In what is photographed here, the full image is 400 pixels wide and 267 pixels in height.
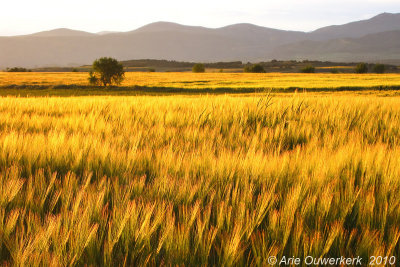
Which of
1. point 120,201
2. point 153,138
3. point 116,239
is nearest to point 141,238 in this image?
point 116,239

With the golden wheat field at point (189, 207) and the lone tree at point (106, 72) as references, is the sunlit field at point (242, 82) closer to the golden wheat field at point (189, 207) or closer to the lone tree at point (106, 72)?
the lone tree at point (106, 72)

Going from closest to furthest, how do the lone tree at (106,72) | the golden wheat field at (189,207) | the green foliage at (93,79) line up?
the golden wheat field at (189,207), the green foliage at (93,79), the lone tree at (106,72)

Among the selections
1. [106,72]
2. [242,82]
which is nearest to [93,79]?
[106,72]

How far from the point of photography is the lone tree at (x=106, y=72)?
122ft

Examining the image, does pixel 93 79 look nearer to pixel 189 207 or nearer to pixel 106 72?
pixel 106 72

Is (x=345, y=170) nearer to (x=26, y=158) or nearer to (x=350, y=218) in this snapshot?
(x=350, y=218)

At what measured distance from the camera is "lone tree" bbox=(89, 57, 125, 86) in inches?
1467

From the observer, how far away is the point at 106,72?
3734 centimetres

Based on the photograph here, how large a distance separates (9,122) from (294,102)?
341cm

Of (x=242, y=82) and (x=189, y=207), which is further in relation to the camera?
(x=242, y=82)

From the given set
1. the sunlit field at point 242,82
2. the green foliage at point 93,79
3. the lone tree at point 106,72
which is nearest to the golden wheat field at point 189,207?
the sunlit field at point 242,82

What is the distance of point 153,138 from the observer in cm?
271

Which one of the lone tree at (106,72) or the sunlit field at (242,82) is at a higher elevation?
the lone tree at (106,72)

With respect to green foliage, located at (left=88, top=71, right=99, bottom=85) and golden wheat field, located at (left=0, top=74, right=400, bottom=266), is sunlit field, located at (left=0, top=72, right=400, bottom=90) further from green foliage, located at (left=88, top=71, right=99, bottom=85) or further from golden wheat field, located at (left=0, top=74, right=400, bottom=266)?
golden wheat field, located at (left=0, top=74, right=400, bottom=266)
